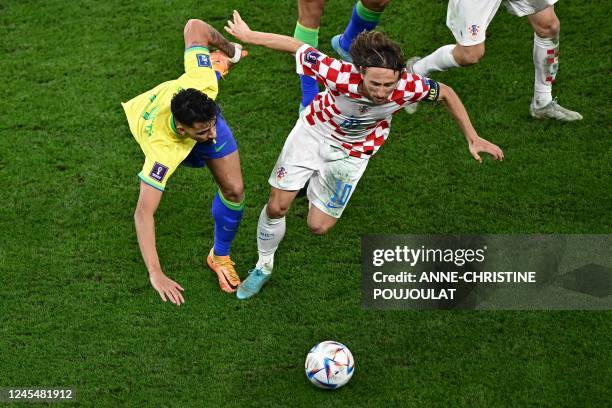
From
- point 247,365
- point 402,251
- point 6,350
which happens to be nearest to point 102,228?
point 6,350

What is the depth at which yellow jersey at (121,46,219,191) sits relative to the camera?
600 cm

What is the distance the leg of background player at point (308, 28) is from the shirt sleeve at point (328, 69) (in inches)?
41.4

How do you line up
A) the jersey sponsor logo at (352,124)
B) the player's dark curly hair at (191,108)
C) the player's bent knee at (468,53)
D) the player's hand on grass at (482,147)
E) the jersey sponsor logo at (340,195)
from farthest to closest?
1. the player's bent knee at (468,53)
2. the jersey sponsor logo at (340,195)
3. the jersey sponsor logo at (352,124)
4. the player's hand on grass at (482,147)
5. the player's dark curly hair at (191,108)

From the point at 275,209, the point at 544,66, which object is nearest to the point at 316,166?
the point at 275,209

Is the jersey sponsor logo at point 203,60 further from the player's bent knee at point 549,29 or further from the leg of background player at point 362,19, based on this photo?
the player's bent knee at point 549,29

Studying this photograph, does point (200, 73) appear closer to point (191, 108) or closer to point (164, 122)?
point (164, 122)

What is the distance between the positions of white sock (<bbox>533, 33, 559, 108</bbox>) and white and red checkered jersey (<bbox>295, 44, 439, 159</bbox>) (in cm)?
168

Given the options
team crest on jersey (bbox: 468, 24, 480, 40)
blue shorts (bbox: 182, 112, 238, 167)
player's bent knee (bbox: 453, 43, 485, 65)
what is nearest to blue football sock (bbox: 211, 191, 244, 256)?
blue shorts (bbox: 182, 112, 238, 167)

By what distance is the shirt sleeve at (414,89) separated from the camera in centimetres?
605

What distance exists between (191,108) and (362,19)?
206 centimetres

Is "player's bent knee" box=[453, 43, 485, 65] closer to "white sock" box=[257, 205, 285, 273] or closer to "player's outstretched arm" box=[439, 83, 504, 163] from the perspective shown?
"player's outstretched arm" box=[439, 83, 504, 163]

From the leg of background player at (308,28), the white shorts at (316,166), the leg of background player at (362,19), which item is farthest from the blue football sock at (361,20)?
the white shorts at (316,166)

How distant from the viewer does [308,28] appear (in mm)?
7184

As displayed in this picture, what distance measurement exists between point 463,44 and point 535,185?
1.16m
